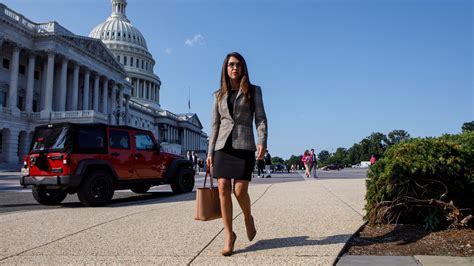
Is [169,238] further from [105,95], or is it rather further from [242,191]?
[105,95]

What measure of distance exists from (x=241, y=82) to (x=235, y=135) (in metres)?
0.58

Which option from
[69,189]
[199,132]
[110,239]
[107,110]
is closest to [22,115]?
[107,110]

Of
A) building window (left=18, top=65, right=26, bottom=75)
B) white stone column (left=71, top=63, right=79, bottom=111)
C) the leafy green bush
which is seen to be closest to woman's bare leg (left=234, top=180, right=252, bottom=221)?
the leafy green bush

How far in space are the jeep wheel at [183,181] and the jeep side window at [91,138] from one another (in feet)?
10.2

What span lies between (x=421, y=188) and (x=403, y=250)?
138cm

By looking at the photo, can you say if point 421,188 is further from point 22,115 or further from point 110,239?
point 22,115

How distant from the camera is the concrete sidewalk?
425 centimetres

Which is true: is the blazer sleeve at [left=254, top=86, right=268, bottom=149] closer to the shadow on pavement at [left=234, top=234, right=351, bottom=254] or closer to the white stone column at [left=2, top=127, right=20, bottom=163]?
the shadow on pavement at [left=234, top=234, right=351, bottom=254]

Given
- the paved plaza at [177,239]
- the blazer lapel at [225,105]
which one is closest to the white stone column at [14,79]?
the paved plaza at [177,239]

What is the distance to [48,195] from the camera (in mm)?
11102

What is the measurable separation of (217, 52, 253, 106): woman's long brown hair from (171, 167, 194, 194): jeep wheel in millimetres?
8920

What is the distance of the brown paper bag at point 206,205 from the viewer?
4.60 meters

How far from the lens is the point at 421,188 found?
18.1ft

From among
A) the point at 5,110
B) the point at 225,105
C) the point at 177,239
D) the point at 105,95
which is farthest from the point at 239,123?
the point at 105,95
